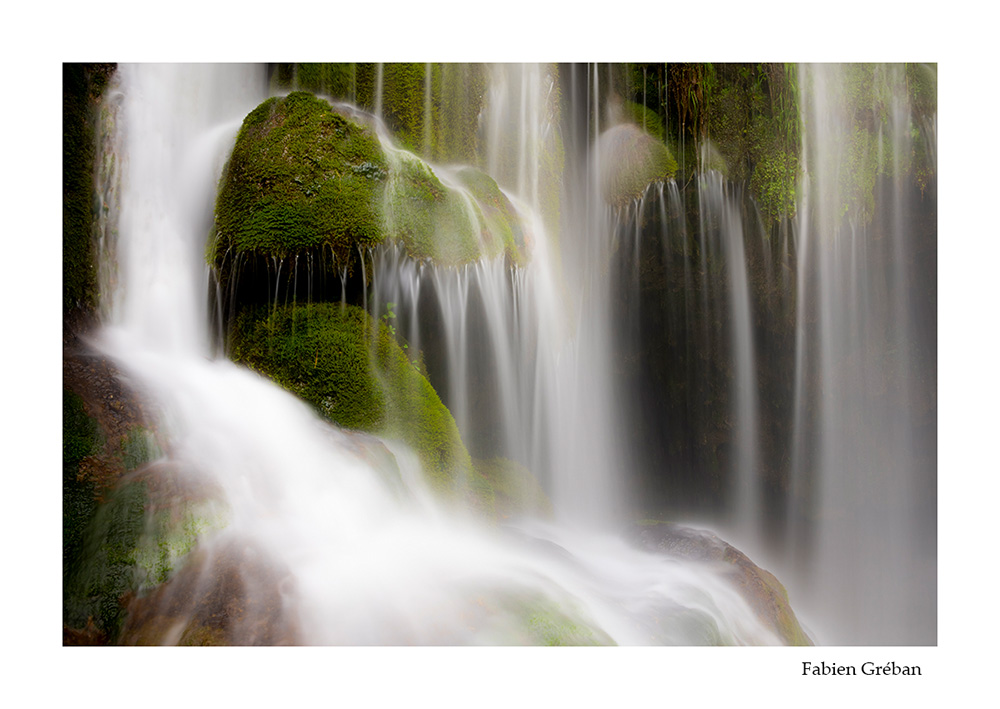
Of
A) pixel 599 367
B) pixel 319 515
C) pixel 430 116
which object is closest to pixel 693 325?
pixel 599 367

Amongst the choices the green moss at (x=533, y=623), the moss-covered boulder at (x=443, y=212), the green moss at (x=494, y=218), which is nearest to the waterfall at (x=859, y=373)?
the green moss at (x=533, y=623)

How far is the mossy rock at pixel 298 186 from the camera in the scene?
3.25 m

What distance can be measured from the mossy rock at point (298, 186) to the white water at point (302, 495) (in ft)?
0.60

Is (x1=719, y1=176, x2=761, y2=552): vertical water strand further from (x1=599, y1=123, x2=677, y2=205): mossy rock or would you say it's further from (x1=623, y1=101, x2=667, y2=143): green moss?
(x1=623, y1=101, x2=667, y2=143): green moss

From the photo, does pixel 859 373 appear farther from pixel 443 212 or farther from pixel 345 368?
pixel 345 368

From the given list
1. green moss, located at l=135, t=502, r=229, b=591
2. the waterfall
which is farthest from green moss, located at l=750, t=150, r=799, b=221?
green moss, located at l=135, t=502, r=229, b=591

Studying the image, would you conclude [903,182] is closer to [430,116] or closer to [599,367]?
[599,367]

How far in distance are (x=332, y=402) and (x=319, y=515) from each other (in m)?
0.71

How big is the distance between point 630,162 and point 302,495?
3.51 m

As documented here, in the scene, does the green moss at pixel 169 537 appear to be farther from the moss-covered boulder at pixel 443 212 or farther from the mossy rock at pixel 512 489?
the moss-covered boulder at pixel 443 212

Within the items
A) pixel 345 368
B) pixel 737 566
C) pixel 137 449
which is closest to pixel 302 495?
pixel 345 368

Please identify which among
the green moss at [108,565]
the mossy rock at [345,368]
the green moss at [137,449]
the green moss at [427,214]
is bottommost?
the green moss at [108,565]

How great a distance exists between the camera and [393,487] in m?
3.15

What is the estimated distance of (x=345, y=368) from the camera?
3271 millimetres
